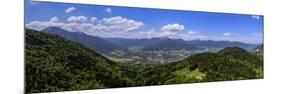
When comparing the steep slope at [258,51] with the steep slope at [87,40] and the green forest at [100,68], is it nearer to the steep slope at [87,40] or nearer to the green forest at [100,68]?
the green forest at [100,68]

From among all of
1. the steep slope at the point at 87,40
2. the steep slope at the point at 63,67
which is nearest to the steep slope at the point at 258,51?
the steep slope at the point at 63,67

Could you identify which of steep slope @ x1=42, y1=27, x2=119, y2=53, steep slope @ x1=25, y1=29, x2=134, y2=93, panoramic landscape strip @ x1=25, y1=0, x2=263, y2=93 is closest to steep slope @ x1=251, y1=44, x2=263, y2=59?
panoramic landscape strip @ x1=25, y1=0, x2=263, y2=93

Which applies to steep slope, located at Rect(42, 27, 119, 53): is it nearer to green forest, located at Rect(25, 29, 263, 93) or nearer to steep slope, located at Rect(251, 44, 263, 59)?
green forest, located at Rect(25, 29, 263, 93)

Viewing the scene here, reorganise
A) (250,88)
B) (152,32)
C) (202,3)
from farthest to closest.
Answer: (250,88)
(202,3)
(152,32)

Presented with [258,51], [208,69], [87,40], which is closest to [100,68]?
[87,40]

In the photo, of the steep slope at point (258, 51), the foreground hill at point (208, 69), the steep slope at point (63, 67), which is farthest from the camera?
the steep slope at point (258, 51)

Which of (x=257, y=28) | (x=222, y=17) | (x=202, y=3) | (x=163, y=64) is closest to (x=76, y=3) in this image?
(x=163, y=64)

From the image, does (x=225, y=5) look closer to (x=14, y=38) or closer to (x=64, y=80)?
(x=64, y=80)

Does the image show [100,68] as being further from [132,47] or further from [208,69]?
[208,69]
